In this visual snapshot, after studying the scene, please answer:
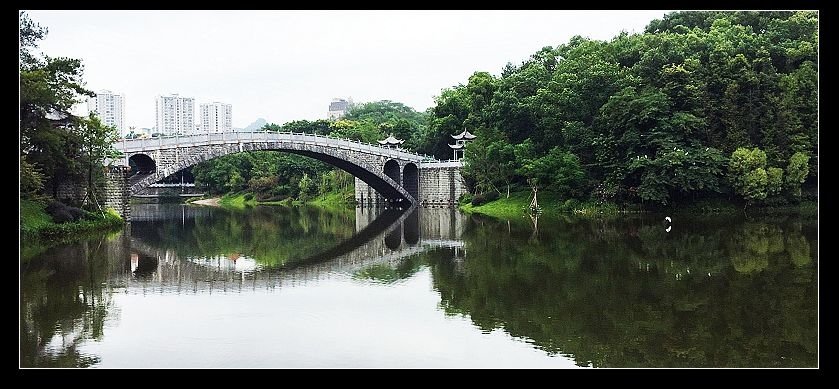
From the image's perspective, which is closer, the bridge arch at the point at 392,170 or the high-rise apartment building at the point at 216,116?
the bridge arch at the point at 392,170

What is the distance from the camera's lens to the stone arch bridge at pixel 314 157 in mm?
28491

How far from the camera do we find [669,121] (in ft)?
99.9

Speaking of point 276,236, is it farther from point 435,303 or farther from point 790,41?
point 790,41

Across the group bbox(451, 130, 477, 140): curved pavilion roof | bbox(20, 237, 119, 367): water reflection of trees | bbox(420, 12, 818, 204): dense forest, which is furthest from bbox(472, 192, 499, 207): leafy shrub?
bbox(20, 237, 119, 367): water reflection of trees

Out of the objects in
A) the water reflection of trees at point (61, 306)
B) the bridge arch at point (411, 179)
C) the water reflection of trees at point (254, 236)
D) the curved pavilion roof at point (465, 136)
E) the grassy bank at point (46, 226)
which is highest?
the curved pavilion roof at point (465, 136)

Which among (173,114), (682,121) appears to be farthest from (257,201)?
(682,121)

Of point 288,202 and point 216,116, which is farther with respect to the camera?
point 216,116

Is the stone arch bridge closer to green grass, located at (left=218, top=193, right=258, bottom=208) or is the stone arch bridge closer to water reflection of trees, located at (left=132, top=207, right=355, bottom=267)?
water reflection of trees, located at (left=132, top=207, right=355, bottom=267)

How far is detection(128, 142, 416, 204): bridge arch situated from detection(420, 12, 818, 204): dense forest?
724cm

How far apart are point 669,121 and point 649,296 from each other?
20.5 metres

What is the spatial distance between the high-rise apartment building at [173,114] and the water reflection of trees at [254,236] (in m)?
28.4

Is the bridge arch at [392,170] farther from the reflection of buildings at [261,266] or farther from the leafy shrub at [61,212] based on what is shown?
the leafy shrub at [61,212]

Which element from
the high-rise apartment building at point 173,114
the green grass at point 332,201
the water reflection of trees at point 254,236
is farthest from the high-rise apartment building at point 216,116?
the water reflection of trees at point 254,236

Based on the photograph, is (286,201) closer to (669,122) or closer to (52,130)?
(669,122)
